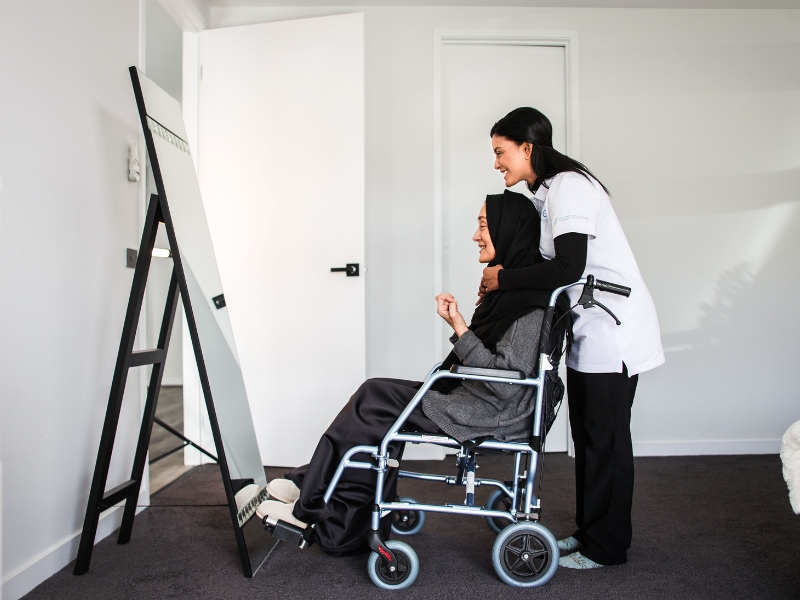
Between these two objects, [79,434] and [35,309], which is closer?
[35,309]

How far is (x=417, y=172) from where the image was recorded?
333 centimetres

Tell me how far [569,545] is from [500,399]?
1.96 ft

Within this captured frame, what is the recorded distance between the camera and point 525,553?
1.72 meters

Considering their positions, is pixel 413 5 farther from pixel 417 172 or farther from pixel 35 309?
pixel 35 309

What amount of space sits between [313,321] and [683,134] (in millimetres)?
A: 2268

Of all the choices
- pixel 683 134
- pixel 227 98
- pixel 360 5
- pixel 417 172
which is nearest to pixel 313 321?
pixel 417 172

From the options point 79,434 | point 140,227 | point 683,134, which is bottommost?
point 79,434

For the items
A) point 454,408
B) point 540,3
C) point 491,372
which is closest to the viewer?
point 491,372

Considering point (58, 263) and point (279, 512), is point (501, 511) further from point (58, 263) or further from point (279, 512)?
point (58, 263)

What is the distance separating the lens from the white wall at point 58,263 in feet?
5.54

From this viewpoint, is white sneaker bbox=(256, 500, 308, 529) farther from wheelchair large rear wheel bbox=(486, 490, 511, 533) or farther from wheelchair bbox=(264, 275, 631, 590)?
wheelchair large rear wheel bbox=(486, 490, 511, 533)

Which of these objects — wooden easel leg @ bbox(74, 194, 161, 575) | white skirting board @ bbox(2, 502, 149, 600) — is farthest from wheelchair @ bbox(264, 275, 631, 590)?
white skirting board @ bbox(2, 502, 149, 600)

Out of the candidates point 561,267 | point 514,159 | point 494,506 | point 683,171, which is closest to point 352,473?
point 494,506

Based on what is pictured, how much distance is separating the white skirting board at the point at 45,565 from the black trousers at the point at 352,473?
732mm
